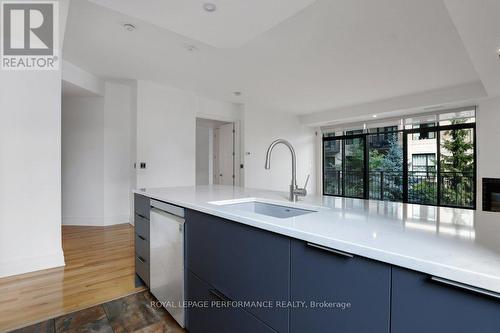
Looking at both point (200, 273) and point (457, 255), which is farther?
point (200, 273)

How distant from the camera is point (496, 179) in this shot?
4.34 metres

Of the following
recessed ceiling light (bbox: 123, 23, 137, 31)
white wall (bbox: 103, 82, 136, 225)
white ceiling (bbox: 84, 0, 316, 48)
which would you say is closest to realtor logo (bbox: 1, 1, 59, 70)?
recessed ceiling light (bbox: 123, 23, 137, 31)

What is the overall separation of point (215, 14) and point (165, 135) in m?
2.98

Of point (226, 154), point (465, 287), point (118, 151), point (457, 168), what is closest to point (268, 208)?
point (465, 287)

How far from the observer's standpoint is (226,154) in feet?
19.7

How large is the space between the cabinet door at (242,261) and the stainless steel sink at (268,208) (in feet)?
0.82

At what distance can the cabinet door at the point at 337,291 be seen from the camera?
699mm

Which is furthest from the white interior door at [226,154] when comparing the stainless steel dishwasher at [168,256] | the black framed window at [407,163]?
the stainless steel dishwasher at [168,256]

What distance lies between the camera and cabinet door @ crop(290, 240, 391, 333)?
699 millimetres

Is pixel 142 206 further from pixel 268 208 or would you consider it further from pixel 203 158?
pixel 203 158

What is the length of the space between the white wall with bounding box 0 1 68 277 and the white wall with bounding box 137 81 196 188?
1.56 m

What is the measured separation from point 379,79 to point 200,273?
415cm

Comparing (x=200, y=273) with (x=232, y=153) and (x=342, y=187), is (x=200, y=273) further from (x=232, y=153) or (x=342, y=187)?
(x=342, y=187)

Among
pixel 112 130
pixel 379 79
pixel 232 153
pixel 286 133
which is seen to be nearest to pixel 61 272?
pixel 112 130
